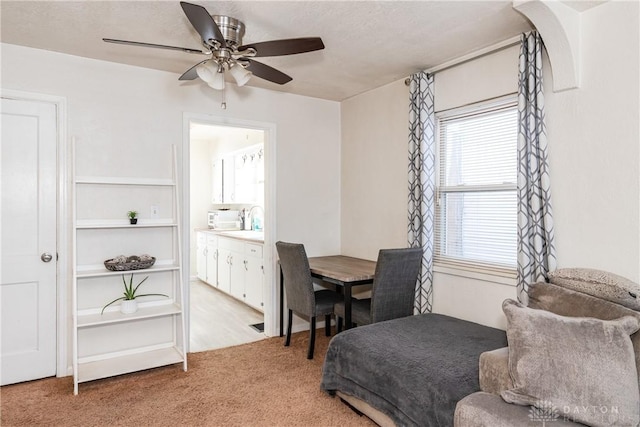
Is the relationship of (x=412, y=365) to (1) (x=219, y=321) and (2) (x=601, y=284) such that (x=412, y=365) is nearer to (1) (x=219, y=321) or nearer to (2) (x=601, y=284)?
(2) (x=601, y=284)

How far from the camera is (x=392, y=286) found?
10.0 ft

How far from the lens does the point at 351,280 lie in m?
3.16

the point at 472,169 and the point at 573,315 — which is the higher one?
the point at 472,169

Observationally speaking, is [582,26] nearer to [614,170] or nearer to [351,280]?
[614,170]

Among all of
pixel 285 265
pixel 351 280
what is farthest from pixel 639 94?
pixel 285 265

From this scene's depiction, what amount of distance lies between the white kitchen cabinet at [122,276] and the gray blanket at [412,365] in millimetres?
1447

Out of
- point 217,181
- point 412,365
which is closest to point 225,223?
point 217,181

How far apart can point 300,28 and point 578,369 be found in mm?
2387

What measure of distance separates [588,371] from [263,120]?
329 cm

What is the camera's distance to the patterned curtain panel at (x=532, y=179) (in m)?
2.46

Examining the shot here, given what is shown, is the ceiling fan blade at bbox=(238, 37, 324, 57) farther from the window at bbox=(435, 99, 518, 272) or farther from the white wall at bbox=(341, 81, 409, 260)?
the white wall at bbox=(341, 81, 409, 260)

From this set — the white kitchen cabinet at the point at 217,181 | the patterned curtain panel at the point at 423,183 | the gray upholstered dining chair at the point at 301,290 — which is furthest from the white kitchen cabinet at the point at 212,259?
the patterned curtain panel at the point at 423,183

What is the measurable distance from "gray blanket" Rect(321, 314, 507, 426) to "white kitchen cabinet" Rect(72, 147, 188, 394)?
145 cm

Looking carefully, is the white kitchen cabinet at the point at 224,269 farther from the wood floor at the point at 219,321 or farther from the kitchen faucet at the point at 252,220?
the kitchen faucet at the point at 252,220
